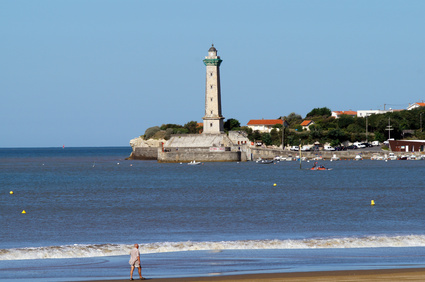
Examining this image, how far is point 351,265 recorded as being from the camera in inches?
846

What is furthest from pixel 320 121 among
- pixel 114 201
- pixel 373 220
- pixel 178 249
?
pixel 178 249

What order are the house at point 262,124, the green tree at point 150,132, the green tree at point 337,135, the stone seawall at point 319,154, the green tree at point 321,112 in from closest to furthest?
the stone seawall at point 319,154 < the green tree at point 337,135 < the green tree at point 150,132 < the house at point 262,124 < the green tree at point 321,112

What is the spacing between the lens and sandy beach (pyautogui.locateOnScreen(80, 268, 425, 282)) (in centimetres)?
1900

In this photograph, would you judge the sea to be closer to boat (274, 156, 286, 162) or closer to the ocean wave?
the ocean wave

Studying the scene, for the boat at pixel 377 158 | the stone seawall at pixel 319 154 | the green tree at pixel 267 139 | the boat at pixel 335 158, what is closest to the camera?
the boat at pixel 377 158

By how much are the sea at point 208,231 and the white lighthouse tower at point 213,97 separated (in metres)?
65.5

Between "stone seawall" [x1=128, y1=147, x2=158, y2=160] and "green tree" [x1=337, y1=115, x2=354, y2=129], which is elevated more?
"green tree" [x1=337, y1=115, x2=354, y2=129]

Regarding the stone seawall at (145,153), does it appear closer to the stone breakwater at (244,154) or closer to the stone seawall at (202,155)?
the stone breakwater at (244,154)

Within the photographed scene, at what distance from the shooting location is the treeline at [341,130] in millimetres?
138875

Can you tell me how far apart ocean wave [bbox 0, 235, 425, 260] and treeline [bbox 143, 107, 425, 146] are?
357 feet

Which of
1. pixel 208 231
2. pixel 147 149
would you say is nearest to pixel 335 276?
pixel 208 231

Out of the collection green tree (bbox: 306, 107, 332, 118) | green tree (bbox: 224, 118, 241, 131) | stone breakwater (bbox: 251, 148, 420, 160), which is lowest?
stone breakwater (bbox: 251, 148, 420, 160)

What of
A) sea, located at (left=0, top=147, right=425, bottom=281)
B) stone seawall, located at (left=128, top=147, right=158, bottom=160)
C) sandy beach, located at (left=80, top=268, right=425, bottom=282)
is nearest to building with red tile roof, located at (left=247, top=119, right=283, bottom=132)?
stone seawall, located at (left=128, top=147, right=158, bottom=160)

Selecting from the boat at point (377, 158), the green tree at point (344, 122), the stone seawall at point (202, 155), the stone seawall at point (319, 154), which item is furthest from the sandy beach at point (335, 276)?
the green tree at point (344, 122)
